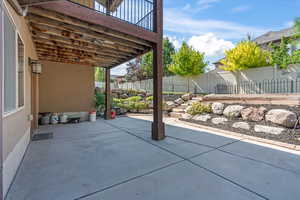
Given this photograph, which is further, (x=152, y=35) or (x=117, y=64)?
(x=117, y=64)

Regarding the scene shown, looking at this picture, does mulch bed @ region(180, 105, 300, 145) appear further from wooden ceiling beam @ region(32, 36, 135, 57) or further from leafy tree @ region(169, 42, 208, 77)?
leafy tree @ region(169, 42, 208, 77)

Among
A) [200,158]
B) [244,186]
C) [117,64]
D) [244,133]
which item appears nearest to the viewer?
[244,186]

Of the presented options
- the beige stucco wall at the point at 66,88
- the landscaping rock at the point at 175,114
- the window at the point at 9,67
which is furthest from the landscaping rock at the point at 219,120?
the window at the point at 9,67

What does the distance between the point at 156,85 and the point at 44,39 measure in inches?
135

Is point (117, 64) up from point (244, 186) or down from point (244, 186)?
up

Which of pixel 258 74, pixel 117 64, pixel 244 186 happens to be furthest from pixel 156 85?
pixel 258 74

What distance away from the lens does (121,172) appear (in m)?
2.28

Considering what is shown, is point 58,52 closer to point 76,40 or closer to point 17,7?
point 76,40

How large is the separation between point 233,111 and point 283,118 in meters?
1.56

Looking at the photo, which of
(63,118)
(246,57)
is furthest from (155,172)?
(246,57)

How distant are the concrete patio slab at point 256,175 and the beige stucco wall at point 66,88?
6.01 m

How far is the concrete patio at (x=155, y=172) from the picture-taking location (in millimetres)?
1764

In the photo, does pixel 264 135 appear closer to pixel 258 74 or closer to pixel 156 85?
pixel 156 85

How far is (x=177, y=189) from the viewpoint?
1.84 metres
